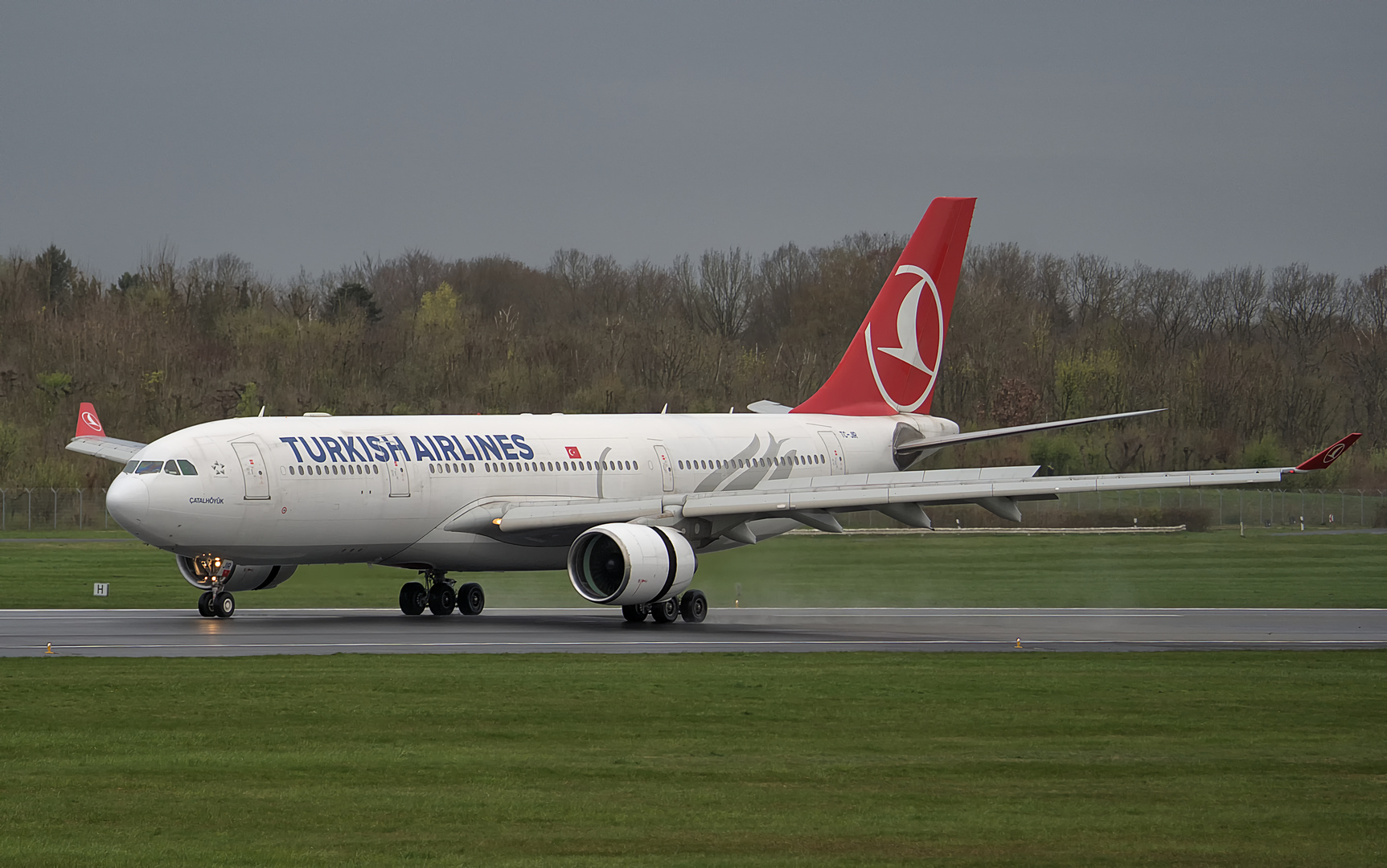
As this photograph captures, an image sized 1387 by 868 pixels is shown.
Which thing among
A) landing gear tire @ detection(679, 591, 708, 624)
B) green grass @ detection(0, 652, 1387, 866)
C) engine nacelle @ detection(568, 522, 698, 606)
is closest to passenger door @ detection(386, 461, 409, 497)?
engine nacelle @ detection(568, 522, 698, 606)

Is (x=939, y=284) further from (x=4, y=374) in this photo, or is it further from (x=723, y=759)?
(x=4, y=374)

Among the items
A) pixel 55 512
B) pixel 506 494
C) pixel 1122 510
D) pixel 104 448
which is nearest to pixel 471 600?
pixel 506 494

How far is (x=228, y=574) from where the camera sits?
36469 millimetres

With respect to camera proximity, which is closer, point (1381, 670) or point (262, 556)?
point (1381, 670)

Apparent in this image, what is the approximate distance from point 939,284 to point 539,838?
3459 cm

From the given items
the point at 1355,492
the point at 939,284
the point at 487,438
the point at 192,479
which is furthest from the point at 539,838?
the point at 1355,492

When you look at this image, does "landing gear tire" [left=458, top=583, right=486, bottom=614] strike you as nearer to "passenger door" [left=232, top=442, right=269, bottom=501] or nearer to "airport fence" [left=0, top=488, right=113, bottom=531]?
"passenger door" [left=232, top=442, right=269, bottom=501]

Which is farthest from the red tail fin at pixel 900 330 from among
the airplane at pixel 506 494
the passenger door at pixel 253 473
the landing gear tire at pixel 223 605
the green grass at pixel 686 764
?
the green grass at pixel 686 764

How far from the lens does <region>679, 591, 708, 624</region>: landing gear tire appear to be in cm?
3609

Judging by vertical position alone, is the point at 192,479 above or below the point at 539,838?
above

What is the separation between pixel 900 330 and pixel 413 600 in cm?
1506

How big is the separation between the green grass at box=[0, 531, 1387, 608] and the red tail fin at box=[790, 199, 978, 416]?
4312 mm

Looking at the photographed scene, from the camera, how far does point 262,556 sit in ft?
112

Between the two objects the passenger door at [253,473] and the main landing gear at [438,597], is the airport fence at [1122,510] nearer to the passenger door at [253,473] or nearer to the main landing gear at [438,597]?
the main landing gear at [438,597]
